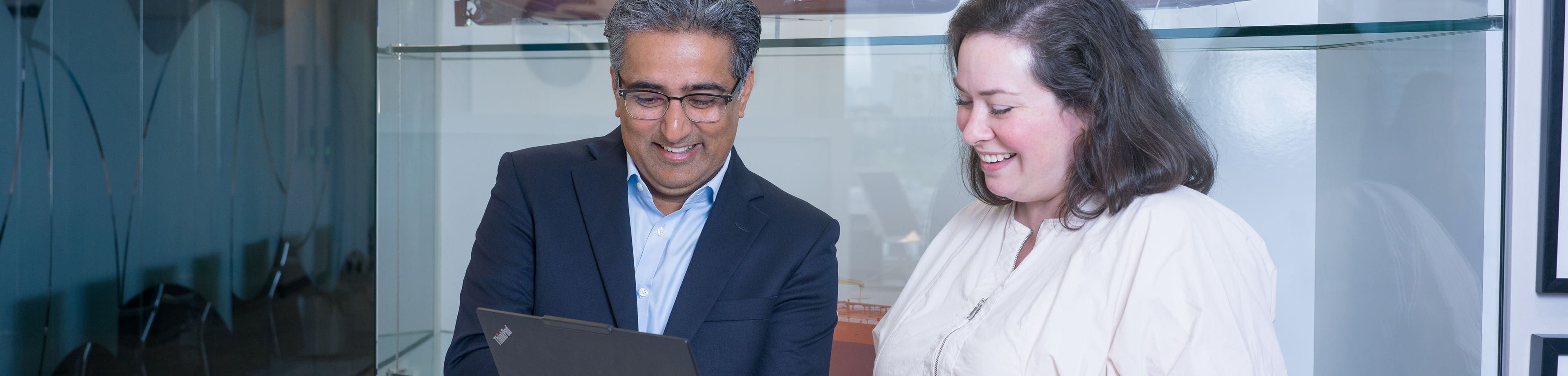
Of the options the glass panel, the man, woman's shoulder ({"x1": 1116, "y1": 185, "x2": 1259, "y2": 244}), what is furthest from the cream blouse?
the glass panel

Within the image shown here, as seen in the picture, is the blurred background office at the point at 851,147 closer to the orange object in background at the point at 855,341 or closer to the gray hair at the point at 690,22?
the orange object in background at the point at 855,341

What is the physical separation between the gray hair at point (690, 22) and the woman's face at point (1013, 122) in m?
0.38

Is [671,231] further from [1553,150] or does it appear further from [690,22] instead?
[1553,150]

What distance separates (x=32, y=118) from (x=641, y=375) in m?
2.83

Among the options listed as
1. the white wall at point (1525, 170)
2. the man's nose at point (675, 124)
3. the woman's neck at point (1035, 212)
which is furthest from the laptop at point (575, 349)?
the white wall at point (1525, 170)

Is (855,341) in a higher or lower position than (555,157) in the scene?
lower

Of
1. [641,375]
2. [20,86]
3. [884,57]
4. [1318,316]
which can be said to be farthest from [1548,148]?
[20,86]

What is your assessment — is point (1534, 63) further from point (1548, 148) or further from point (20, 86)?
point (20, 86)

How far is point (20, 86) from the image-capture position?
271 centimetres

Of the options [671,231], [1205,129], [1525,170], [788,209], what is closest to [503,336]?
[671,231]

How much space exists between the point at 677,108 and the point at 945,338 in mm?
540

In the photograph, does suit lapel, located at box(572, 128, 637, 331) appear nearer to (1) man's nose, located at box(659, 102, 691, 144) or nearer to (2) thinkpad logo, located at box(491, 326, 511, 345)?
(1) man's nose, located at box(659, 102, 691, 144)

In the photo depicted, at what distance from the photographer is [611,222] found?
4.92 feet

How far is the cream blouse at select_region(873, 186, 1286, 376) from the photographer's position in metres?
1.07
